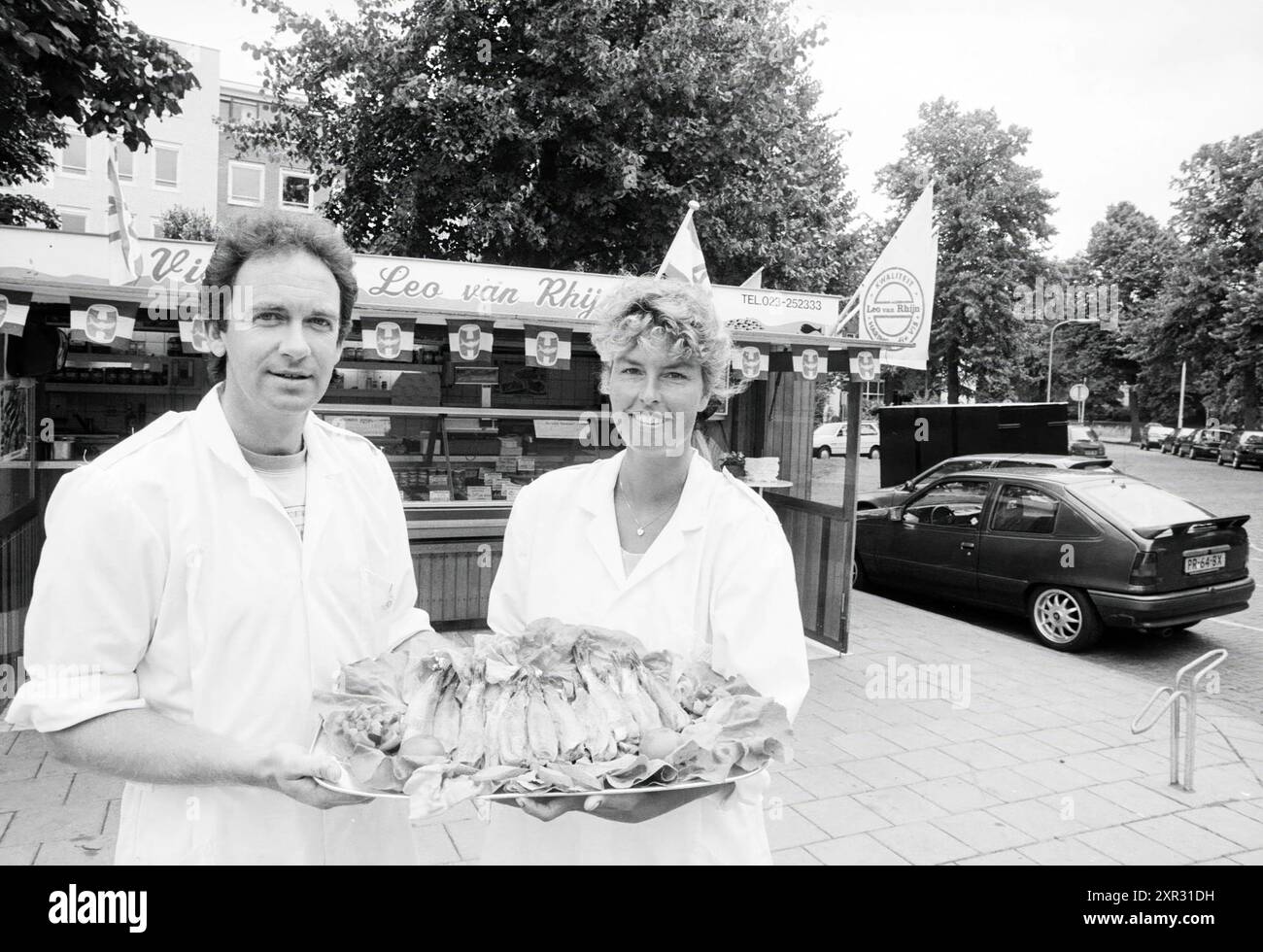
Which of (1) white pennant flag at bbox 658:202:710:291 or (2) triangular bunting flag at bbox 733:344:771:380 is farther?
(1) white pennant flag at bbox 658:202:710:291

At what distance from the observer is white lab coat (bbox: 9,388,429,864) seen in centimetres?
162

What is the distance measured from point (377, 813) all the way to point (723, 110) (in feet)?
54.9

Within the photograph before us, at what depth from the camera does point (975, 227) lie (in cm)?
3488

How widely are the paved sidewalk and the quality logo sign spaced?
22.0 feet

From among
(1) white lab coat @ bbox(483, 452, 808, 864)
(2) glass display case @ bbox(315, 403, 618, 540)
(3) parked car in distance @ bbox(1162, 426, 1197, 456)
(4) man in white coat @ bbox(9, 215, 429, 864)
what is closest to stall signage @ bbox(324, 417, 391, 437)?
(2) glass display case @ bbox(315, 403, 618, 540)

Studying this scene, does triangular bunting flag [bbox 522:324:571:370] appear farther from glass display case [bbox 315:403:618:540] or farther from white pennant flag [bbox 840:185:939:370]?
white pennant flag [bbox 840:185:939:370]

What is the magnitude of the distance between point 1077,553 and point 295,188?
37836mm

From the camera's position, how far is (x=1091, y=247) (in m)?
54.1

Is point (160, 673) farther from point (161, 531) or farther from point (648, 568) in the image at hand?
point (648, 568)

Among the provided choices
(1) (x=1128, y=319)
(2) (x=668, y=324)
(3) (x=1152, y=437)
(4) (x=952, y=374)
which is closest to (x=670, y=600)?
(2) (x=668, y=324)

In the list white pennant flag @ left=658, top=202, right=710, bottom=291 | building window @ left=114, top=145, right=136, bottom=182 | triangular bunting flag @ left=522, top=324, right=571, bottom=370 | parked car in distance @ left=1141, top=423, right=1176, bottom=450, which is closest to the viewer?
triangular bunting flag @ left=522, top=324, right=571, bottom=370

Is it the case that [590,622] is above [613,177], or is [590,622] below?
below
